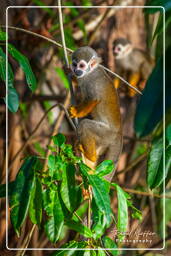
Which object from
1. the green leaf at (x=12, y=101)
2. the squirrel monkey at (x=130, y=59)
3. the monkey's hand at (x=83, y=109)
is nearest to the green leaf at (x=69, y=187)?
the green leaf at (x=12, y=101)

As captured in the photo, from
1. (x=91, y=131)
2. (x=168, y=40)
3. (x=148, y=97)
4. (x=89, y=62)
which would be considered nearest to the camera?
(x=148, y=97)

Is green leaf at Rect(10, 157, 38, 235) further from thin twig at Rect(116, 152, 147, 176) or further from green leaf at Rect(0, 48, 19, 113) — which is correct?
thin twig at Rect(116, 152, 147, 176)

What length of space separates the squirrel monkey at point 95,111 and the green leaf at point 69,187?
1.33 ft

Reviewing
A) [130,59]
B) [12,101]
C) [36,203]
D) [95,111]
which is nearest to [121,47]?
[130,59]

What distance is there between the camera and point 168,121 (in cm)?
161

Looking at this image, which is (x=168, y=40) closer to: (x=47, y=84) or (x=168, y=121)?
(x=168, y=121)

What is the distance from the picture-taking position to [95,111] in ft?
6.89

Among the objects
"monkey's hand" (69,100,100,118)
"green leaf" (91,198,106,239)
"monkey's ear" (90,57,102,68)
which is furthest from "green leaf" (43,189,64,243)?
"monkey's ear" (90,57,102,68)

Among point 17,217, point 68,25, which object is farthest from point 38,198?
point 68,25

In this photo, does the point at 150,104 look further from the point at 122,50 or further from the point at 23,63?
the point at 122,50

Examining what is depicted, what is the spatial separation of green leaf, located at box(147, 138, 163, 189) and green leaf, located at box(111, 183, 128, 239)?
11 centimetres

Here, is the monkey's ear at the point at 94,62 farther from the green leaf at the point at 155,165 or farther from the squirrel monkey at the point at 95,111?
the green leaf at the point at 155,165

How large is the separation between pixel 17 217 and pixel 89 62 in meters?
0.83

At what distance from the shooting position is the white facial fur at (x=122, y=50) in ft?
10.6
